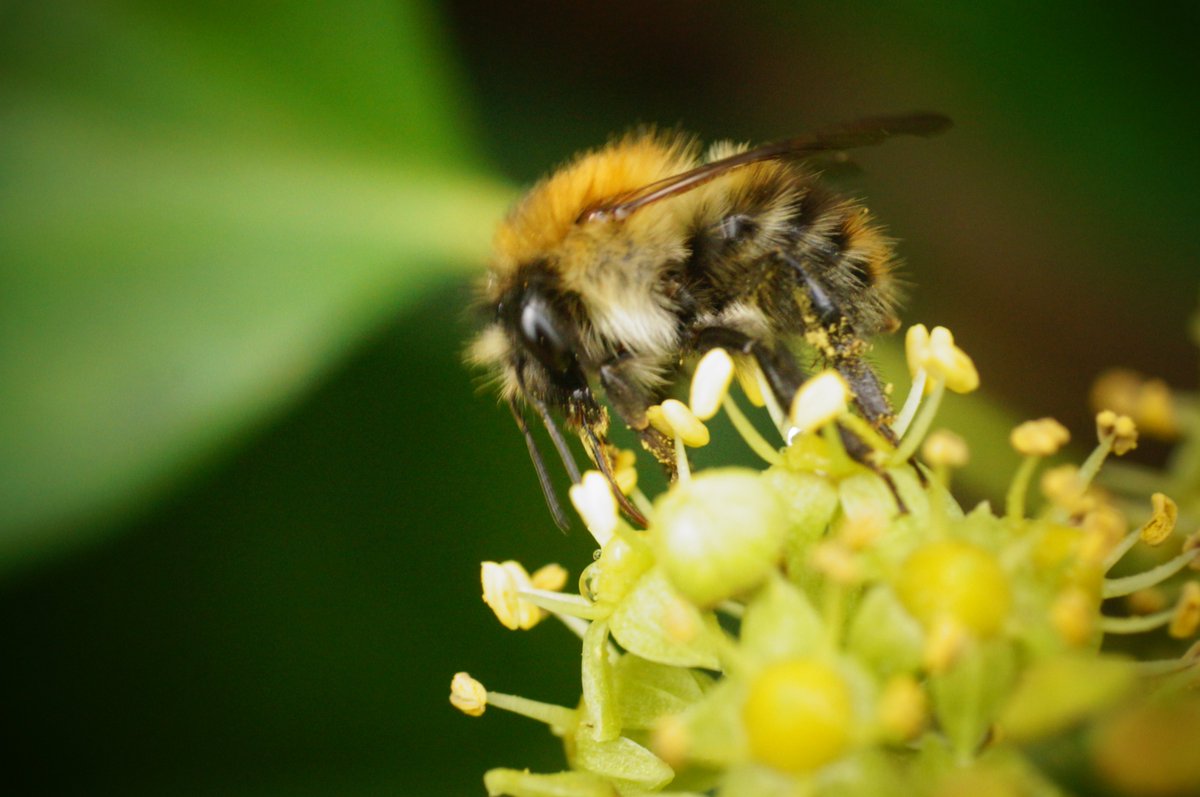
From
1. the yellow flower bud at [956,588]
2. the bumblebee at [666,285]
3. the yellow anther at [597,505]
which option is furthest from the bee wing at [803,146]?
the yellow flower bud at [956,588]

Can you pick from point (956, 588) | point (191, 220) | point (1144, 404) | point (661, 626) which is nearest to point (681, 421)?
point (661, 626)

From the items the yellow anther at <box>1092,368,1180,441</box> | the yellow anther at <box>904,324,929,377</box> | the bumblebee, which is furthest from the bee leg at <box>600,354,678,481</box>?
the yellow anther at <box>1092,368,1180,441</box>

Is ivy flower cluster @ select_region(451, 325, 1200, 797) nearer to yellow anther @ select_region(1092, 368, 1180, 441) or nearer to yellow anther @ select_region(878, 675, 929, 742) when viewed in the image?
yellow anther @ select_region(878, 675, 929, 742)

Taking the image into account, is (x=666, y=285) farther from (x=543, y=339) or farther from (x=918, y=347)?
(x=918, y=347)

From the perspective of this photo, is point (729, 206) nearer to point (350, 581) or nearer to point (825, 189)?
point (825, 189)

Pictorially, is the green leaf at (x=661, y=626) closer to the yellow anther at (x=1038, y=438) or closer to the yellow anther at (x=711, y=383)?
the yellow anther at (x=711, y=383)

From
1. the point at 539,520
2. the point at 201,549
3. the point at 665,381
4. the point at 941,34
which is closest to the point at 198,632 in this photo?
the point at 201,549
